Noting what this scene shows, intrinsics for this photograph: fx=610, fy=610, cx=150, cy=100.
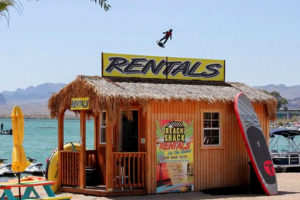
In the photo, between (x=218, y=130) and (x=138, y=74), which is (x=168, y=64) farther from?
(x=218, y=130)

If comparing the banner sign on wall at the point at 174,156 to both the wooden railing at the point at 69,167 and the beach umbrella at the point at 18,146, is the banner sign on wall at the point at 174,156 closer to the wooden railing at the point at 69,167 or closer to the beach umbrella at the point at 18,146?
the wooden railing at the point at 69,167

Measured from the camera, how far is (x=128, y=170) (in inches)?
611

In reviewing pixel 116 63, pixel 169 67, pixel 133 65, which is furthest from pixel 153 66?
pixel 116 63

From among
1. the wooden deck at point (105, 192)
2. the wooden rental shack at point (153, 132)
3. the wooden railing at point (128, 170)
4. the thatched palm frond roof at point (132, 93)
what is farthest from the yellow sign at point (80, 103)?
the wooden deck at point (105, 192)

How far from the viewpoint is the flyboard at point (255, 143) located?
16156mm

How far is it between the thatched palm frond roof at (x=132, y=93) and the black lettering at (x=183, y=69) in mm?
604

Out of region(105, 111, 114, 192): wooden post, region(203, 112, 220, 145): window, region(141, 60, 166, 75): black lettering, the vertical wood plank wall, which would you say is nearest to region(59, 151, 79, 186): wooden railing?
region(105, 111, 114, 192): wooden post

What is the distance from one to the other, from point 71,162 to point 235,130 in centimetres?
467

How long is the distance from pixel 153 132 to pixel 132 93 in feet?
4.08

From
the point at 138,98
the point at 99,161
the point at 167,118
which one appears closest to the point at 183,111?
the point at 167,118

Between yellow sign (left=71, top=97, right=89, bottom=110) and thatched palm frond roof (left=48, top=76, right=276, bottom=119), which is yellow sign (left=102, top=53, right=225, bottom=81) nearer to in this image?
thatched palm frond roof (left=48, top=76, right=276, bottom=119)

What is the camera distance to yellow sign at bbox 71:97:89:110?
15.6 meters

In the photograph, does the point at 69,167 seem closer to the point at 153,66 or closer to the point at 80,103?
the point at 80,103

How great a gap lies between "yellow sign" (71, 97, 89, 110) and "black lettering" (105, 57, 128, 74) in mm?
1220
